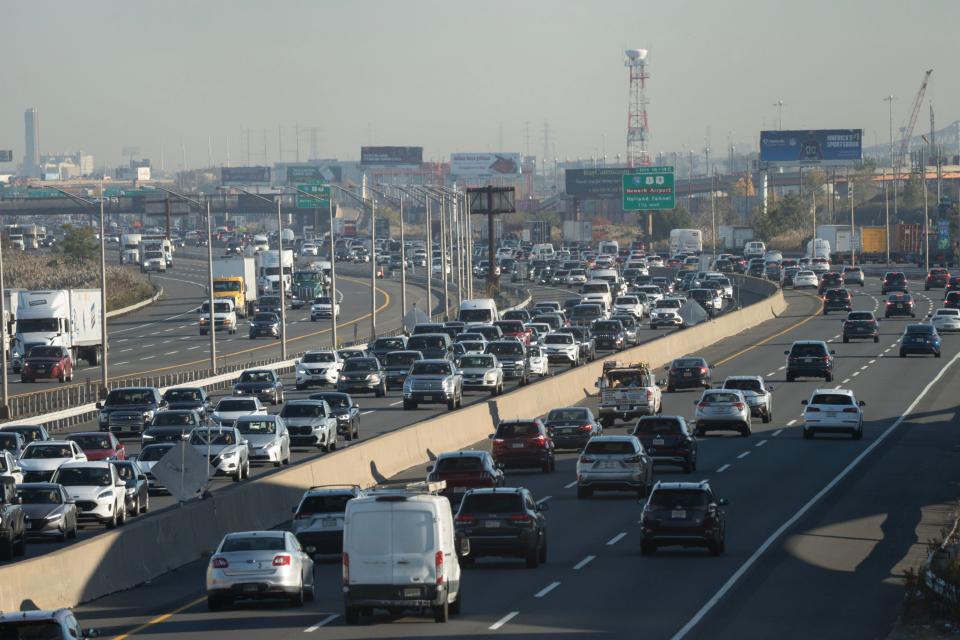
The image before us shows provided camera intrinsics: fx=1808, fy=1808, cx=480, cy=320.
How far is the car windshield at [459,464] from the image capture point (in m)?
35.4

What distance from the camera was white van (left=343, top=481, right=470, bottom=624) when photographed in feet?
71.7

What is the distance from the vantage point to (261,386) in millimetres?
59281

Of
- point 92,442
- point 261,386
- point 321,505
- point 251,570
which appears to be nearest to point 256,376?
point 261,386

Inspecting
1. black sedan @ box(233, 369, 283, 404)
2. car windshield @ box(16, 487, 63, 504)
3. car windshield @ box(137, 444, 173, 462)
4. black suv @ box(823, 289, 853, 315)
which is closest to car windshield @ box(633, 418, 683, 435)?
car windshield @ box(137, 444, 173, 462)

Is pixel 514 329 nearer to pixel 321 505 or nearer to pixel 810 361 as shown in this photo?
pixel 810 361

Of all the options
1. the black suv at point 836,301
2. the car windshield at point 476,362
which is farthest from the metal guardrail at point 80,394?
the black suv at point 836,301

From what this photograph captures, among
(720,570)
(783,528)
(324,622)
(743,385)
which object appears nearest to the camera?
(324,622)

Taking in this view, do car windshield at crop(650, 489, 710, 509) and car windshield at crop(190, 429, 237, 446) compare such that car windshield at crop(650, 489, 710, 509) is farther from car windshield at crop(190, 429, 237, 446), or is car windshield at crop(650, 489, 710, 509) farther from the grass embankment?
the grass embankment

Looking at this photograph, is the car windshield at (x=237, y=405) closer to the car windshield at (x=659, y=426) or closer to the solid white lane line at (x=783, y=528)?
the car windshield at (x=659, y=426)

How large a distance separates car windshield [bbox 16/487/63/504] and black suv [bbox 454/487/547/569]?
310 inches

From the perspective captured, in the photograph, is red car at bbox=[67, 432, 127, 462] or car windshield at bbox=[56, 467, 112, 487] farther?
red car at bbox=[67, 432, 127, 462]

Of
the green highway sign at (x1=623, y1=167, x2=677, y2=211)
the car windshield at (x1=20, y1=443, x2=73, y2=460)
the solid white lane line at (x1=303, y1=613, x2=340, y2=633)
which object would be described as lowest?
the car windshield at (x1=20, y1=443, x2=73, y2=460)

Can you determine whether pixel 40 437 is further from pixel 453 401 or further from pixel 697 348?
pixel 697 348

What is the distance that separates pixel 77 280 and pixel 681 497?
395ft
